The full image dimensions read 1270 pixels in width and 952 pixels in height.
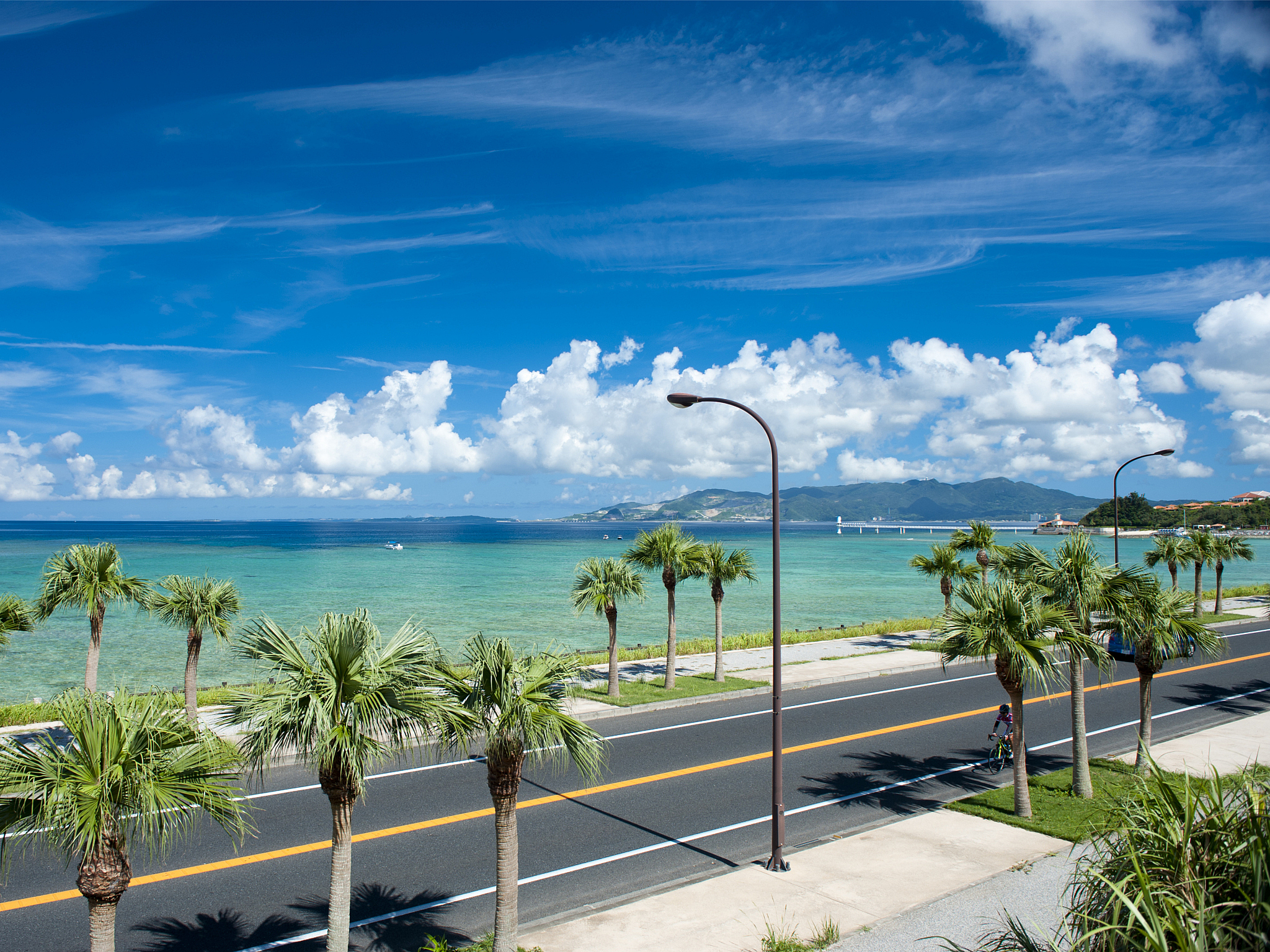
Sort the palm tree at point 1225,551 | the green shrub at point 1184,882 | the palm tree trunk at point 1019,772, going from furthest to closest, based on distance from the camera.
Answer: the palm tree at point 1225,551 < the palm tree trunk at point 1019,772 < the green shrub at point 1184,882

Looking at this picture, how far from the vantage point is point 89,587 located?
66.7 feet

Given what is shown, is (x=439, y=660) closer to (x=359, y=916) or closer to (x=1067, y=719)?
(x=359, y=916)

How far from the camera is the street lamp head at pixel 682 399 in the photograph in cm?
1457

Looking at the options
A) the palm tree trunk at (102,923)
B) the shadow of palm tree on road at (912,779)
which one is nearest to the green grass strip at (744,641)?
the shadow of palm tree on road at (912,779)

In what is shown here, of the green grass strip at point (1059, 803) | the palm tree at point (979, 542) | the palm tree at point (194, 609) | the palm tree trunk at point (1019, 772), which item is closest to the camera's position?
the green grass strip at point (1059, 803)

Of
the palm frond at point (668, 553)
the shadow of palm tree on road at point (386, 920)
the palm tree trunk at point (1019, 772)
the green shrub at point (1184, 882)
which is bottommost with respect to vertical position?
the shadow of palm tree on road at point (386, 920)

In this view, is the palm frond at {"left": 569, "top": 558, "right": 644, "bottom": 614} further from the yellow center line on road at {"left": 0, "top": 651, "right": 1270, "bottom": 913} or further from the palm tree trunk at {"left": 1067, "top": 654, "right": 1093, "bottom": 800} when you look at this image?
the palm tree trunk at {"left": 1067, "top": 654, "right": 1093, "bottom": 800}

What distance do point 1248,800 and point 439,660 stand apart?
8.28m

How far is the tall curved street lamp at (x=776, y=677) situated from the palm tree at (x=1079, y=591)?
6173 mm

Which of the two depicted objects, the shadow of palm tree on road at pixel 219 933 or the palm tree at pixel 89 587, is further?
the palm tree at pixel 89 587

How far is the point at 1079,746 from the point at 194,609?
21.6 m

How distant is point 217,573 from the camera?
338ft

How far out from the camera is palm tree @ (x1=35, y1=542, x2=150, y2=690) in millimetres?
20281

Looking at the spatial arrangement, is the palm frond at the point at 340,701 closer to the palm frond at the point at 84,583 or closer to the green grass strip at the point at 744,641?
the palm frond at the point at 84,583
